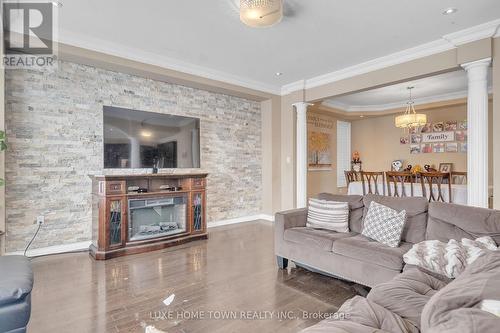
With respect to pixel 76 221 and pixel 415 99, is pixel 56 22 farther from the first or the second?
pixel 415 99

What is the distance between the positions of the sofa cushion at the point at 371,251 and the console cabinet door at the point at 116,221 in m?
2.69

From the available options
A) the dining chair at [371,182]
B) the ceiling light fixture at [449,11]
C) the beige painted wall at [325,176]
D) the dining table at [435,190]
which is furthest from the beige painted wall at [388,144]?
the ceiling light fixture at [449,11]

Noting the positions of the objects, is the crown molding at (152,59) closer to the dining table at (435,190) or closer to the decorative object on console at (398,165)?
the dining table at (435,190)

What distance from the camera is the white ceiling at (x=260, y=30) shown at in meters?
2.87

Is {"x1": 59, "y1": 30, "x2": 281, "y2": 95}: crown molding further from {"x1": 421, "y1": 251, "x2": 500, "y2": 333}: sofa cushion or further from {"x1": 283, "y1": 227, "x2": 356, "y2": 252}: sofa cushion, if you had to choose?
{"x1": 421, "y1": 251, "x2": 500, "y2": 333}: sofa cushion

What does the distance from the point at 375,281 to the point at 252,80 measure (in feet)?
13.3

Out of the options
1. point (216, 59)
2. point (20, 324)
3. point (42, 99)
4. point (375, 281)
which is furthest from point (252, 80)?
point (20, 324)

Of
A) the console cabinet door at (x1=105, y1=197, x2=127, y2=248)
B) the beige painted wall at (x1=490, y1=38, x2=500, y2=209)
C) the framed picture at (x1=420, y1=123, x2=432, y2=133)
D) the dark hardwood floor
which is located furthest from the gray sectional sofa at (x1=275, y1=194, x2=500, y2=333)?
the framed picture at (x1=420, y1=123, x2=432, y2=133)

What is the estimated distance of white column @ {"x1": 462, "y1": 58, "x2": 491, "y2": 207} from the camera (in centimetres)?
331

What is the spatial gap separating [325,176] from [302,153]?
216 centimetres

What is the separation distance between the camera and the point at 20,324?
1.54 metres

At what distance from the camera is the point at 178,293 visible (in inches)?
101

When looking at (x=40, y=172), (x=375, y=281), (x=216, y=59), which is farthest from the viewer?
(x=216, y=59)

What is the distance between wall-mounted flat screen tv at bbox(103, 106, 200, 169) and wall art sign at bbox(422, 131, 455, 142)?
17.4ft
